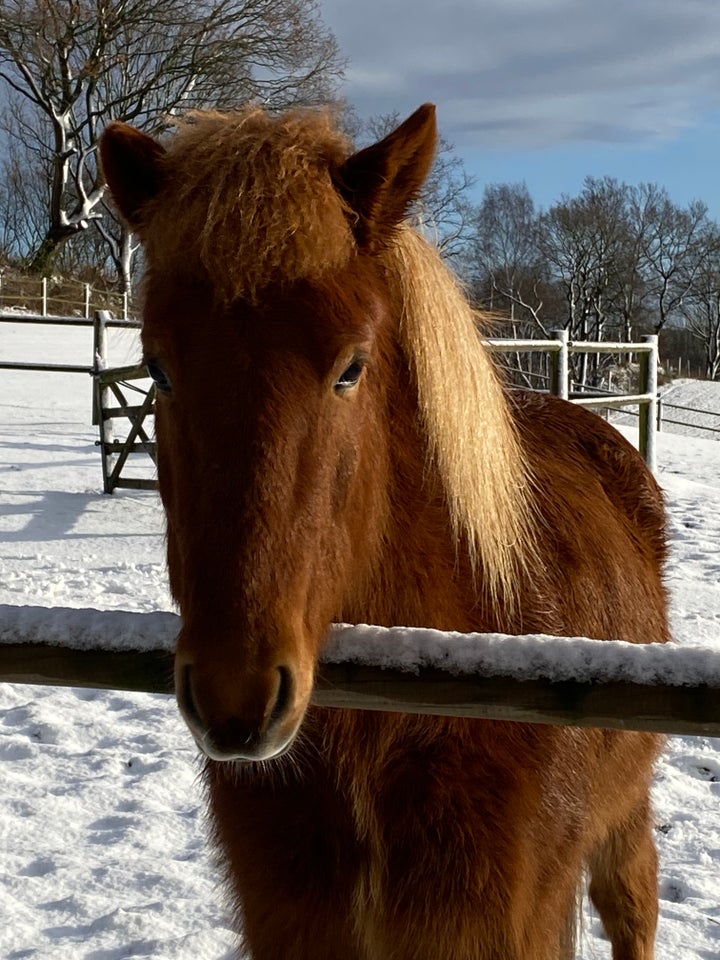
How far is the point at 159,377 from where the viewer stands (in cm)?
161

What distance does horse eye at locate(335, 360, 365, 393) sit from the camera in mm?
1583

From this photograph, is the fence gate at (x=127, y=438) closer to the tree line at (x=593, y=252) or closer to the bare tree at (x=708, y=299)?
the tree line at (x=593, y=252)

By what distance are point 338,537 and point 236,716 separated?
1.42ft

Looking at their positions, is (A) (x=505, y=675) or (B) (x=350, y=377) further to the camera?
(B) (x=350, y=377)

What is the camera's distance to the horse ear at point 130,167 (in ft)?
5.70

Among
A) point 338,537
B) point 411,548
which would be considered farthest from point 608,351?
point 338,537

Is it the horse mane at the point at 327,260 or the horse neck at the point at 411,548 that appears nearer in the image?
the horse mane at the point at 327,260

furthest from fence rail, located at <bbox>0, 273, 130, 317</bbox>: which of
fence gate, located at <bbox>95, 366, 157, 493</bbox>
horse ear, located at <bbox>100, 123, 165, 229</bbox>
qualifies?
horse ear, located at <bbox>100, 123, 165, 229</bbox>

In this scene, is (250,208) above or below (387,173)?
below

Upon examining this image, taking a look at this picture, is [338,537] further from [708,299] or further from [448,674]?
[708,299]

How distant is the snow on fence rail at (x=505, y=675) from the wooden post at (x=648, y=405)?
30.1 feet

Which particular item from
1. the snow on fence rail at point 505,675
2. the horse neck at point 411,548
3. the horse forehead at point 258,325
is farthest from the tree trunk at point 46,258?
the snow on fence rail at point 505,675

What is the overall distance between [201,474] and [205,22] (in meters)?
23.8

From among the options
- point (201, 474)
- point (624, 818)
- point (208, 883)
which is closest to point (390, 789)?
point (201, 474)
